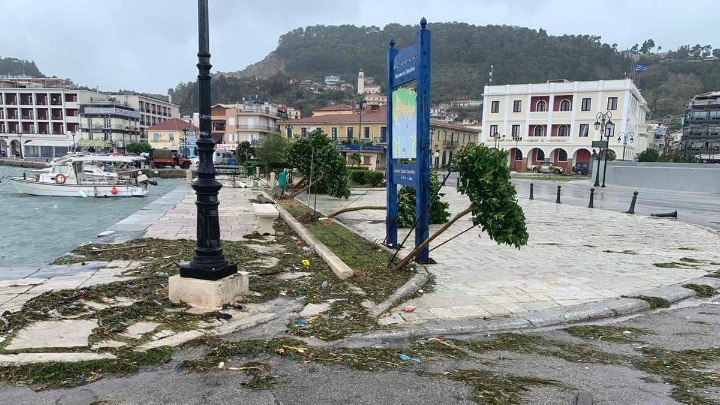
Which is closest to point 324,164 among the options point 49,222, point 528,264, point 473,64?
point 528,264

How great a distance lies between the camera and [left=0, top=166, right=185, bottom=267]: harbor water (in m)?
10.4

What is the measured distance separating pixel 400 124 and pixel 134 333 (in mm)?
5011

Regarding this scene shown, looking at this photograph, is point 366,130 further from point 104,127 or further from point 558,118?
point 104,127

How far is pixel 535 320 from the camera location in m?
5.13

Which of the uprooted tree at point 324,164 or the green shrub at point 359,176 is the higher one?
the uprooted tree at point 324,164

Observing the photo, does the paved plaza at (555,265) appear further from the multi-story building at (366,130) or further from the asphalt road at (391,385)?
the multi-story building at (366,130)

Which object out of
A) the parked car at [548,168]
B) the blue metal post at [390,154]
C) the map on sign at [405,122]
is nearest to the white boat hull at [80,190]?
the blue metal post at [390,154]

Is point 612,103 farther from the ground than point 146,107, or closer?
closer

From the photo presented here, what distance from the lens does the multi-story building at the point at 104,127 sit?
80.1m

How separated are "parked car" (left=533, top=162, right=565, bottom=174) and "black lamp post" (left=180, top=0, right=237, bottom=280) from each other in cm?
5557

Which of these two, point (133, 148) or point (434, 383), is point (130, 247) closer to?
point (434, 383)

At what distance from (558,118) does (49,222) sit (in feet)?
182

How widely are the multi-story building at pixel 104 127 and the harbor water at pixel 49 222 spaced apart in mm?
52593

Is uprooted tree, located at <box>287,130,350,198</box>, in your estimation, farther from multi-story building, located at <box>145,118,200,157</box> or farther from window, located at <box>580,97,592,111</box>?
multi-story building, located at <box>145,118,200,157</box>
